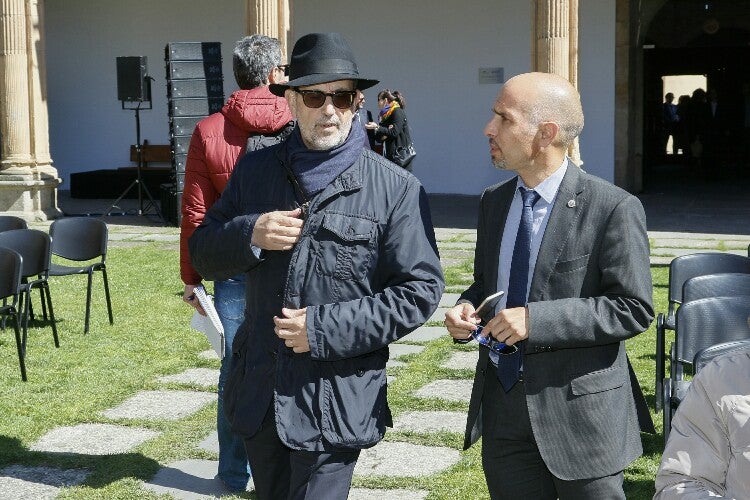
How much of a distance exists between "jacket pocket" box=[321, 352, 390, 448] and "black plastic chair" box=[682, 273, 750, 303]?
8.35 feet

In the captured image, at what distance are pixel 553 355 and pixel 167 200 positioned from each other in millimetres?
12371

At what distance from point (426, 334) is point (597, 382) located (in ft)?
15.5

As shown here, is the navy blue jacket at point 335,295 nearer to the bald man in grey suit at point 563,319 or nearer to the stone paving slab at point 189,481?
the bald man in grey suit at point 563,319

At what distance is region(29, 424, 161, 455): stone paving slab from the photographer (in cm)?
521

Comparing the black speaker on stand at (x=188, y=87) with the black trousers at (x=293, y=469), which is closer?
the black trousers at (x=293, y=469)

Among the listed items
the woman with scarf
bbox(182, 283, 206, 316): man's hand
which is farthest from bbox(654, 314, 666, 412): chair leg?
the woman with scarf

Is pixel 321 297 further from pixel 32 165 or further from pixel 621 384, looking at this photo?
pixel 32 165

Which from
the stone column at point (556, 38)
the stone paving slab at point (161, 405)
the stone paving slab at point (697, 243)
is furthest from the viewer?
the stone column at point (556, 38)

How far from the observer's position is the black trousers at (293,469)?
115 inches

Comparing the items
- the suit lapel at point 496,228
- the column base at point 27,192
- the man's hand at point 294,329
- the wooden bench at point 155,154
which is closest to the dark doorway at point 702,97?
the wooden bench at point 155,154

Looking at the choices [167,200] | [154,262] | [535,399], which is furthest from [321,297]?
[167,200]

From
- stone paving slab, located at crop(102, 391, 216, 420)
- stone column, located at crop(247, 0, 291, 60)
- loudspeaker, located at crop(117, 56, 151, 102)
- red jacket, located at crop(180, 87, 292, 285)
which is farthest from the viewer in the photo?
loudspeaker, located at crop(117, 56, 151, 102)

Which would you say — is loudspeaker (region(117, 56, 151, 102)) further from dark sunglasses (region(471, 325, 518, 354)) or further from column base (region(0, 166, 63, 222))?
dark sunglasses (region(471, 325, 518, 354))

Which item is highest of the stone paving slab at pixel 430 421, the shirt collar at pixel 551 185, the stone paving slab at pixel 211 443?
the shirt collar at pixel 551 185
